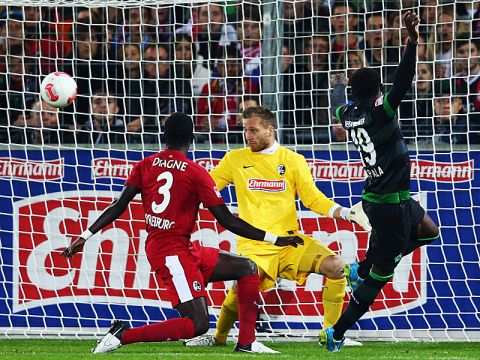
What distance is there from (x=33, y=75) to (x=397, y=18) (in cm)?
371

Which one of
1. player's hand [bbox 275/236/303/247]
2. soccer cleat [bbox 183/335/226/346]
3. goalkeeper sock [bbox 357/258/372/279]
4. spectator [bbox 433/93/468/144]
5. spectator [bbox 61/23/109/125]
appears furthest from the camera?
spectator [bbox 61/23/109/125]

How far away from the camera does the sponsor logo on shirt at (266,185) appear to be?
9.55 m

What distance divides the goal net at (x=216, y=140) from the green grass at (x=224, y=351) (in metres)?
0.60

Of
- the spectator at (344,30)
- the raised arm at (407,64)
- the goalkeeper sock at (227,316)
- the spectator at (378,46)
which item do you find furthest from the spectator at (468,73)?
the goalkeeper sock at (227,316)

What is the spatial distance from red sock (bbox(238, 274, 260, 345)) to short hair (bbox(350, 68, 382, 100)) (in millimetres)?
1679

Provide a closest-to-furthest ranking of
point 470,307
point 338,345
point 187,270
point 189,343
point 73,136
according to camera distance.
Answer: point 187,270, point 338,345, point 189,343, point 470,307, point 73,136

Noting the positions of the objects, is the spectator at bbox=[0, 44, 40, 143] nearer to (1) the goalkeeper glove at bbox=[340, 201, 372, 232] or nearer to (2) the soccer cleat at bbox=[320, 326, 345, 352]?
(1) the goalkeeper glove at bbox=[340, 201, 372, 232]

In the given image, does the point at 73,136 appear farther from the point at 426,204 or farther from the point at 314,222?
the point at 426,204

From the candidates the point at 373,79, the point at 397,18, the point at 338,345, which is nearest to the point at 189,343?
the point at 338,345

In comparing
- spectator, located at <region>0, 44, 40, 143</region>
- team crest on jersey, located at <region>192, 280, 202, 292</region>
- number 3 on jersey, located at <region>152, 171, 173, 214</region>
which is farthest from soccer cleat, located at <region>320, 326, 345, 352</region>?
spectator, located at <region>0, 44, 40, 143</region>

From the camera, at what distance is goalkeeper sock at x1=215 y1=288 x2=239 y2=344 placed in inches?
368

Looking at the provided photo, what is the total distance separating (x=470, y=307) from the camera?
1052cm

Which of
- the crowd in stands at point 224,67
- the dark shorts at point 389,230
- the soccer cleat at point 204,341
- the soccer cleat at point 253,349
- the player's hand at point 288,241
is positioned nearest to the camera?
the player's hand at point 288,241

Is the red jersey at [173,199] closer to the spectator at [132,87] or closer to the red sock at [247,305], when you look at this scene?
the red sock at [247,305]
